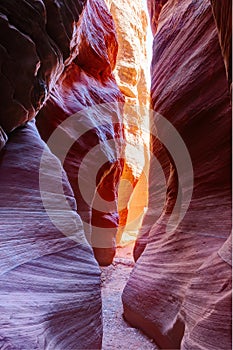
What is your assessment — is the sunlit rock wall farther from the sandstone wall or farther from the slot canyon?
the sandstone wall

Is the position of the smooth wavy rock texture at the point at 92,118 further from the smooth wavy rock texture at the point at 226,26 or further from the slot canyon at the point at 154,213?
the smooth wavy rock texture at the point at 226,26

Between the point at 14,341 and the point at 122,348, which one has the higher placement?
the point at 14,341

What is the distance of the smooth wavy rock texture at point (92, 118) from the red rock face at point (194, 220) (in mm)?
2125

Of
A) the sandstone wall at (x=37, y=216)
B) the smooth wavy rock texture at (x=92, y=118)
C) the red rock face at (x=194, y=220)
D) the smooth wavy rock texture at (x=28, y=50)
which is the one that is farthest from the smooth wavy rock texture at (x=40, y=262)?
the smooth wavy rock texture at (x=92, y=118)

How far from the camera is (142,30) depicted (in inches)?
680

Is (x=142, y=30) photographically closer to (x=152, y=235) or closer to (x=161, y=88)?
(x=161, y=88)

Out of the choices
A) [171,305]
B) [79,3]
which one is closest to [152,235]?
[171,305]

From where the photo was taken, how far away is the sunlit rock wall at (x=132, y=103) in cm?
1455

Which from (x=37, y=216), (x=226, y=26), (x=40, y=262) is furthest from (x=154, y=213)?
(x=226, y=26)

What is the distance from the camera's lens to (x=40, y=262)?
2793mm

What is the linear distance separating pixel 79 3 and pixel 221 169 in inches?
124

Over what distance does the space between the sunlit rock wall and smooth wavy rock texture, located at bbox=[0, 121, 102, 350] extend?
10.5 meters

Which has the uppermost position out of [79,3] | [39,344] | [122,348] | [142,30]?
[142,30]

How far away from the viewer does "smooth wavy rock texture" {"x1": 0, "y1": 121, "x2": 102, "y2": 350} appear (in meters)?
2.19
